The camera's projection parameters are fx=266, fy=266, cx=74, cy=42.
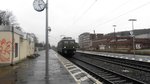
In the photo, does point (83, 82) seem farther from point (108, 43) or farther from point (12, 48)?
point (108, 43)

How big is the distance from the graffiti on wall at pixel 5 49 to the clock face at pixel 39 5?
47.4 feet

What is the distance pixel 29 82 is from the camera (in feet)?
42.3

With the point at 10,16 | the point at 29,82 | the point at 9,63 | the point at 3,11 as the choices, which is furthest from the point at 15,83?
the point at 10,16

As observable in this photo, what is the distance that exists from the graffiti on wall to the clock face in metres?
14.5

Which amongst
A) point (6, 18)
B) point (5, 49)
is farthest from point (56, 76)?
point (6, 18)

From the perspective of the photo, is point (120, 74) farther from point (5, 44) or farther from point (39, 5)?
point (5, 44)

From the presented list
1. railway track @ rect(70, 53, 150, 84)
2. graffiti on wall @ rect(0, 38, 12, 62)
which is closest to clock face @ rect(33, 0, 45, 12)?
railway track @ rect(70, 53, 150, 84)

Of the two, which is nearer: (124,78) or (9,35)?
(124,78)

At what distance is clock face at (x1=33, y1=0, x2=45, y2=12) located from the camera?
10258mm

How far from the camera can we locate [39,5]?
33.8 ft

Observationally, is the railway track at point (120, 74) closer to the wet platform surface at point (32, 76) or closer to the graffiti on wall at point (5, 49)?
the wet platform surface at point (32, 76)

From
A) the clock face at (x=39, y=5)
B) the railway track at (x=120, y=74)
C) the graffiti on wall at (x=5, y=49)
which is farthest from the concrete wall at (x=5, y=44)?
the clock face at (x=39, y=5)

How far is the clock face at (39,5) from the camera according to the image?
→ 1026cm

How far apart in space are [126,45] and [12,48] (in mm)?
55531
